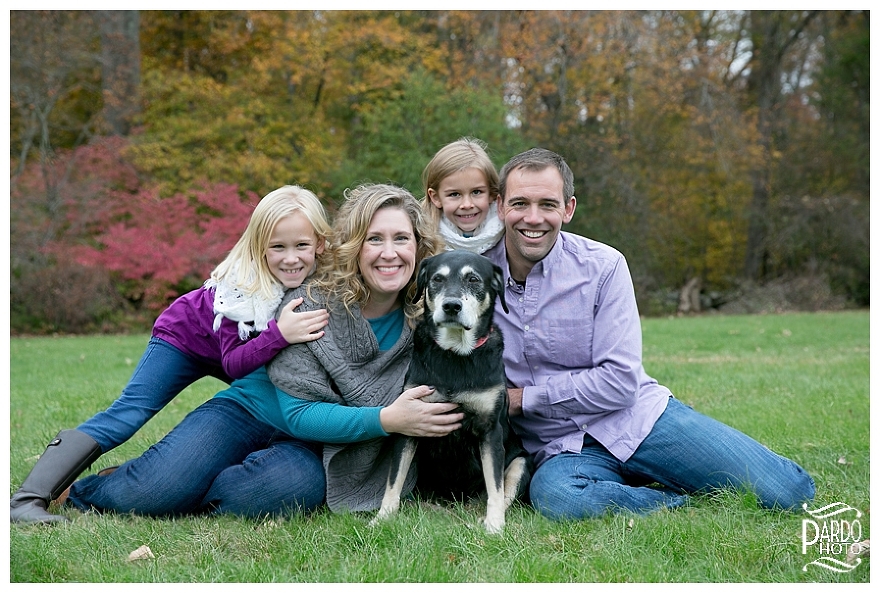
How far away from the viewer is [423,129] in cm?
1800

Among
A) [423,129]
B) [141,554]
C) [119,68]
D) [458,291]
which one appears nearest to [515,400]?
[458,291]

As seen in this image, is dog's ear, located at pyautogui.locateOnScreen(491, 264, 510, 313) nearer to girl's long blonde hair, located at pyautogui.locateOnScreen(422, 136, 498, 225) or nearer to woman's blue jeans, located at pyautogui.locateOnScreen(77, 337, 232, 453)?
girl's long blonde hair, located at pyautogui.locateOnScreen(422, 136, 498, 225)

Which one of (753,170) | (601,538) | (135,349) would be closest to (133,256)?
(135,349)

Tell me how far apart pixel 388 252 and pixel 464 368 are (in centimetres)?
64

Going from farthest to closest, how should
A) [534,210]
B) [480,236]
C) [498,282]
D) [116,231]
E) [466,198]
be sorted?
[116,231] < [466,198] < [480,236] < [534,210] < [498,282]

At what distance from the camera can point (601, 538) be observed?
323cm

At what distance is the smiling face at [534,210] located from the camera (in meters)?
3.80

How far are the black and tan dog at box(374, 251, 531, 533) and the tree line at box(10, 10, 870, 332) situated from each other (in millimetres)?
12882

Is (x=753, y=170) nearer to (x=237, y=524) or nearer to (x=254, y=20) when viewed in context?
(x=254, y=20)

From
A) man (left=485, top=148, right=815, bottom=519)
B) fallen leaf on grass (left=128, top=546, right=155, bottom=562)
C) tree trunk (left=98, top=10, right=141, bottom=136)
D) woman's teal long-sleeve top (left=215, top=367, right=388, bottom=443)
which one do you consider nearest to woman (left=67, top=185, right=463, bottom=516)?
woman's teal long-sleeve top (left=215, top=367, right=388, bottom=443)

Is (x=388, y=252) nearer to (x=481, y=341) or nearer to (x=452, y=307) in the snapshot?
(x=452, y=307)

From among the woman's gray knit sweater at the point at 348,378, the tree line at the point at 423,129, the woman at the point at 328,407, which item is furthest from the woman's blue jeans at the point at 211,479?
the tree line at the point at 423,129

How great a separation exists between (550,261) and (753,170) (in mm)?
19709

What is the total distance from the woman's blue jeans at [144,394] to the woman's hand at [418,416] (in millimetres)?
1241
